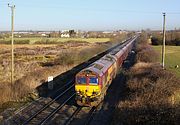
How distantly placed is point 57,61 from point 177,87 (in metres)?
32.0

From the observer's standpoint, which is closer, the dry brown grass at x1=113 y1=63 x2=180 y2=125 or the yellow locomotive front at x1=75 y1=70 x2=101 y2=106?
the dry brown grass at x1=113 y1=63 x2=180 y2=125

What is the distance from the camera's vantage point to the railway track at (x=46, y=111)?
1834 centimetres

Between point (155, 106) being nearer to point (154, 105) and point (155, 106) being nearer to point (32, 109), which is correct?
point (154, 105)

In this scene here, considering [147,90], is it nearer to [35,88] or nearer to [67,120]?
[67,120]

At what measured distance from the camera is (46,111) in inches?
820

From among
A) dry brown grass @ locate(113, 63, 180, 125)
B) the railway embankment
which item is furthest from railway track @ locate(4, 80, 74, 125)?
dry brown grass @ locate(113, 63, 180, 125)

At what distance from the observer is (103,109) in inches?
848

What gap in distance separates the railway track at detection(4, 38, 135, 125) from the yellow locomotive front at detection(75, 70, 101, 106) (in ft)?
2.34

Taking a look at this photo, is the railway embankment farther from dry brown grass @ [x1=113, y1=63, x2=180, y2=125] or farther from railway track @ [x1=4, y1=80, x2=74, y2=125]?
railway track @ [x1=4, y1=80, x2=74, y2=125]

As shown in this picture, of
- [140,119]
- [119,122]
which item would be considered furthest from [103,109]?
[140,119]

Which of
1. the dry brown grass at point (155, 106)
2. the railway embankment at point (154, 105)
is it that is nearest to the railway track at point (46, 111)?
the railway embankment at point (154, 105)

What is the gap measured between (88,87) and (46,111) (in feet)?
10.7

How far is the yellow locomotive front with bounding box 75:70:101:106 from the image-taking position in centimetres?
2130

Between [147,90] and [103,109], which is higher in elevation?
[147,90]
